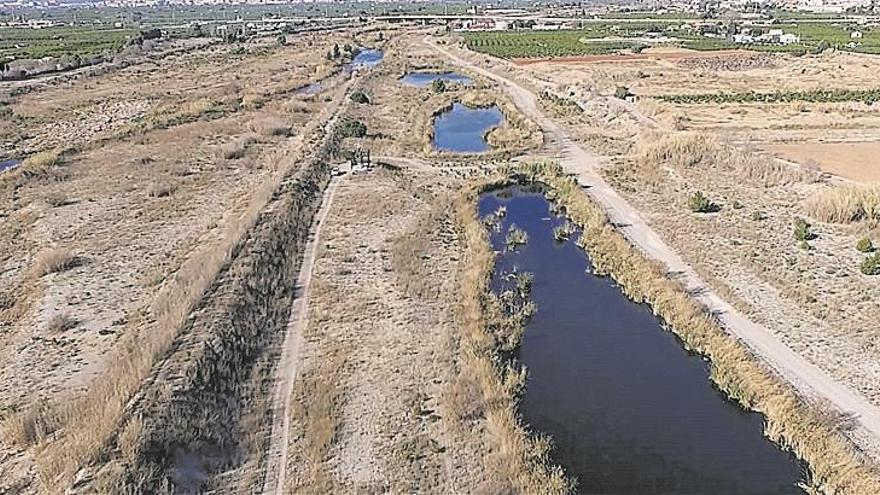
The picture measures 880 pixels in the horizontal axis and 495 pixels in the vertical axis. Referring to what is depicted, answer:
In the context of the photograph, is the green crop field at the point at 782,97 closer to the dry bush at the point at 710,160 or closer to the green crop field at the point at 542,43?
the dry bush at the point at 710,160

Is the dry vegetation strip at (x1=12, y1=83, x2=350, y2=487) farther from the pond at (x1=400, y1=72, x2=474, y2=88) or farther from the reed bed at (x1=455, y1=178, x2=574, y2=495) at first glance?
the pond at (x1=400, y1=72, x2=474, y2=88)

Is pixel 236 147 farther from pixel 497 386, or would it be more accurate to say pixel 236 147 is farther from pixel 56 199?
pixel 497 386

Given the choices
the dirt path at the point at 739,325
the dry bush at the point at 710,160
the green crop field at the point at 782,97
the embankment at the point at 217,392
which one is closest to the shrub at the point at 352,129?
the dirt path at the point at 739,325

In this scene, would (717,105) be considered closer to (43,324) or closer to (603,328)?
(603,328)

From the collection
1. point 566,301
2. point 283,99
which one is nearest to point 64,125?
point 283,99

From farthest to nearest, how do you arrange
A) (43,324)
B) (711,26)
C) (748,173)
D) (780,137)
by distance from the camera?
1. (711,26)
2. (780,137)
3. (748,173)
4. (43,324)

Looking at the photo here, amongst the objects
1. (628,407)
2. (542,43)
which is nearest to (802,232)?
(628,407)
